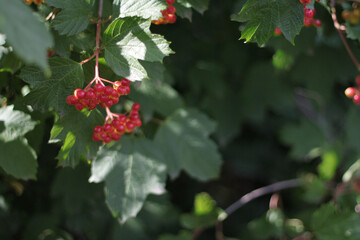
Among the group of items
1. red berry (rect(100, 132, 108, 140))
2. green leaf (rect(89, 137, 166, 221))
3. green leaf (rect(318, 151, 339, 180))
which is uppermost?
red berry (rect(100, 132, 108, 140))

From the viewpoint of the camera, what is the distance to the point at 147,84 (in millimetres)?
1650

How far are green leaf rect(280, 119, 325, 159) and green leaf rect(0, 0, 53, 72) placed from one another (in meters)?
2.03

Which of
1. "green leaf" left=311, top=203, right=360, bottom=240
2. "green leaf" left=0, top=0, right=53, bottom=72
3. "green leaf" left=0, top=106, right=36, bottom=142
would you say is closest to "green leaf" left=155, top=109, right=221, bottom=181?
"green leaf" left=311, top=203, right=360, bottom=240

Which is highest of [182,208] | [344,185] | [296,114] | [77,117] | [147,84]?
[77,117]

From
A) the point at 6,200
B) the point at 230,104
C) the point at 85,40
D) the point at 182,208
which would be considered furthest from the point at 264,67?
the point at 6,200

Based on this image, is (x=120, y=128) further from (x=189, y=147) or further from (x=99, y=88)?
(x=189, y=147)

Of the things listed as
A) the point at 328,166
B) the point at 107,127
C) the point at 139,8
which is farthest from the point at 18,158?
the point at 328,166

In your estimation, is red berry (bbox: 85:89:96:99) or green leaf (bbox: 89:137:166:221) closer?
red berry (bbox: 85:89:96:99)

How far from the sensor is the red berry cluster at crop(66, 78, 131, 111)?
93 cm

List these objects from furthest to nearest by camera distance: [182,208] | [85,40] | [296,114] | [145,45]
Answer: [296,114]
[182,208]
[85,40]
[145,45]

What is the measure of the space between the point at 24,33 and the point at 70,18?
43cm

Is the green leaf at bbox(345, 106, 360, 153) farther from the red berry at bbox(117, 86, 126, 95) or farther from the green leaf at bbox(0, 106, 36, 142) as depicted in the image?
the green leaf at bbox(0, 106, 36, 142)

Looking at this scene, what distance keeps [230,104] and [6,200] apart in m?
1.34

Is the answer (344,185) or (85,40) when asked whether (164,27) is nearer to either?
(85,40)
